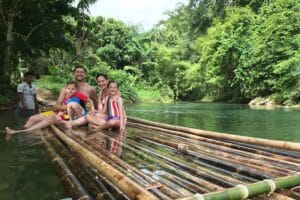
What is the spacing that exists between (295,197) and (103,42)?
2842cm

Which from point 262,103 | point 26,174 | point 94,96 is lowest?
point 26,174

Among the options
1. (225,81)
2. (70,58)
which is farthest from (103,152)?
(225,81)

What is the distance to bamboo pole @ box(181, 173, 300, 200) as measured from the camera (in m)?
2.08

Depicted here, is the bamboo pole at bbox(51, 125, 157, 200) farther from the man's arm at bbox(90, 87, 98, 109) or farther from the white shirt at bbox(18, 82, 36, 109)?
the white shirt at bbox(18, 82, 36, 109)

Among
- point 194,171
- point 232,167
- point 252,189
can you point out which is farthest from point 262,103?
point 252,189

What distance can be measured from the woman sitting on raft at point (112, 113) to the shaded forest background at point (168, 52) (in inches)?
269

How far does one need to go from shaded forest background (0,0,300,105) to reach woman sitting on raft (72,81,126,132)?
684cm

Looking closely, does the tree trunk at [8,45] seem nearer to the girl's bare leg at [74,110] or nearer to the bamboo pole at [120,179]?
the girl's bare leg at [74,110]

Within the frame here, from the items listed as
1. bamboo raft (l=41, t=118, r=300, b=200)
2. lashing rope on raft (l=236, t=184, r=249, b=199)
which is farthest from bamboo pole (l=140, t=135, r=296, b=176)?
lashing rope on raft (l=236, t=184, r=249, b=199)

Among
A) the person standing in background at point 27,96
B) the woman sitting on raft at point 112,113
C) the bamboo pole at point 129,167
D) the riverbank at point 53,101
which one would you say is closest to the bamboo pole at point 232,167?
the bamboo pole at point 129,167

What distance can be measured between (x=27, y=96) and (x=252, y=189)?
310 inches

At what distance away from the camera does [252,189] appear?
2.27 metres

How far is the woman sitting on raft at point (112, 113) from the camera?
602 cm

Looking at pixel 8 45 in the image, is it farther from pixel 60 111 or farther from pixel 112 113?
pixel 112 113
